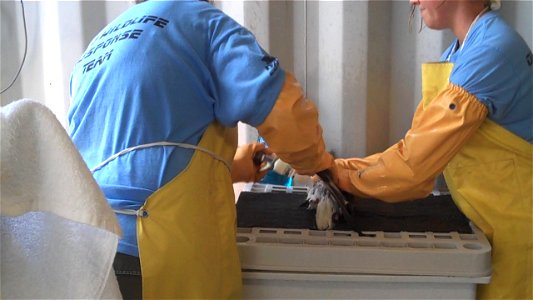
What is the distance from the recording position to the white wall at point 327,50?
5.44 feet

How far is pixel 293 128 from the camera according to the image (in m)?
1.05

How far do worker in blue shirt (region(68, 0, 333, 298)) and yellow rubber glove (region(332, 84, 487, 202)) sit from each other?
0.29m

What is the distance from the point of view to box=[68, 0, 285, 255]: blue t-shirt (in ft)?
3.24

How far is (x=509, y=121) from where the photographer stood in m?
1.25

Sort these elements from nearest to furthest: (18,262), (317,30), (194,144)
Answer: (18,262) → (194,144) → (317,30)

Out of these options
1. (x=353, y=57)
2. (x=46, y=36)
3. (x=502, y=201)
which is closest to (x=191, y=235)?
(x=502, y=201)

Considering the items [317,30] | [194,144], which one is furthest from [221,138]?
[317,30]

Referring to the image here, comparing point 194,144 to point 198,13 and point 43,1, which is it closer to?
point 198,13

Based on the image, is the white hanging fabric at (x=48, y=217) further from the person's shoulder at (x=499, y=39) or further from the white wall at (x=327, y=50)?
the white wall at (x=327, y=50)

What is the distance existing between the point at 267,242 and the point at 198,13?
466mm

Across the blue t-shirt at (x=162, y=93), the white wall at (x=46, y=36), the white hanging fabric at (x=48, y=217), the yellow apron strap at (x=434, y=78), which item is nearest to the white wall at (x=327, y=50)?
the white wall at (x=46, y=36)

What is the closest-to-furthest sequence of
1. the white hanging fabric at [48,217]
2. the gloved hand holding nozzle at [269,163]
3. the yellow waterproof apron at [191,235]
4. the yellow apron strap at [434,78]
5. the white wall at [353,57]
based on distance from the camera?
the white hanging fabric at [48,217] → the yellow waterproof apron at [191,235] → the yellow apron strap at [434,78] → the gloved hand holding nozzle at [269,163] → the white wall at [353,57]

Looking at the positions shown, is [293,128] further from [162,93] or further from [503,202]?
[503,202]

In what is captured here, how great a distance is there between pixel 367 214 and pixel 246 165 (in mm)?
325
